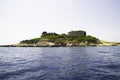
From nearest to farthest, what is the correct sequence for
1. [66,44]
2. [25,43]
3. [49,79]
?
[49,79] < [66,44] < [25,43]

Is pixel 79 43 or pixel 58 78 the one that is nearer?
pixel 58 78

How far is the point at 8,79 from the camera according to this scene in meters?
17.0

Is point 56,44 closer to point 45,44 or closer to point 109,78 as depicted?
point 45,44

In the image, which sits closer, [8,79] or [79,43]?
[8,79]

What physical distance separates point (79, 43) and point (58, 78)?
530 ft

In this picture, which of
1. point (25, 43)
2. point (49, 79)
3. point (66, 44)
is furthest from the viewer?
point (25, 43)

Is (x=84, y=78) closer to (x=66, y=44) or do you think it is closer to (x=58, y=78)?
(x=58, y=78)

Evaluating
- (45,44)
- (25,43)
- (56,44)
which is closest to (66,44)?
(56,44)

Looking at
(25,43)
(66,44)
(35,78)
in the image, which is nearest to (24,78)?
(35,78)

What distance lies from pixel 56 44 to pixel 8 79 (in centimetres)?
15467

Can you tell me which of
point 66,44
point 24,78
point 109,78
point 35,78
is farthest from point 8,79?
point 66,44

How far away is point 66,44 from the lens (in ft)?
561

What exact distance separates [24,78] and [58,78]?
400 centimetres

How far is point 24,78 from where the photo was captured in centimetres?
1730
